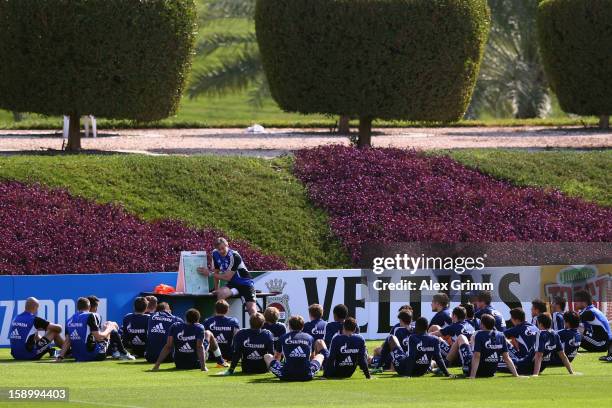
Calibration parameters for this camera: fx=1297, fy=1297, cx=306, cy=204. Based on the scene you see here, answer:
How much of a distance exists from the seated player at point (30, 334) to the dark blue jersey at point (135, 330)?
1.21 meters

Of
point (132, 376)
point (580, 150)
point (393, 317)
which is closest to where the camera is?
point (132, 376)

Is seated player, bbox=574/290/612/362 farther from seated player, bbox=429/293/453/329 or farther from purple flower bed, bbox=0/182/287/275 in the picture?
purple flower bed, bbox=0/182/287/275

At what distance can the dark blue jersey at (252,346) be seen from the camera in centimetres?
2073

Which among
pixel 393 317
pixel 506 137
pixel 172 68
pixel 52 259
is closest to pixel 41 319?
pixel 52 259

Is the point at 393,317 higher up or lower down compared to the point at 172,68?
lower down

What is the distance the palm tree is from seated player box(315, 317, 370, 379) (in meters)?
42.5

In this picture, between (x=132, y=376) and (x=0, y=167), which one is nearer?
(x=132, y=376)

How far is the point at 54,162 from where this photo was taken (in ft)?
108

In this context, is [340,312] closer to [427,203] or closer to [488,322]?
[488,322]

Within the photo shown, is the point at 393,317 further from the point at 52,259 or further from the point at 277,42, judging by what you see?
the point at 277,42

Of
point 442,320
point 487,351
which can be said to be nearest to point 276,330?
point 442,320

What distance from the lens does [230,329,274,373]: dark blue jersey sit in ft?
68.0

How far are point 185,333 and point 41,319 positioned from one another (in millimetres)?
3354

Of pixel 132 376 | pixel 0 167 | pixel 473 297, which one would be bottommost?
pixel 132 376
